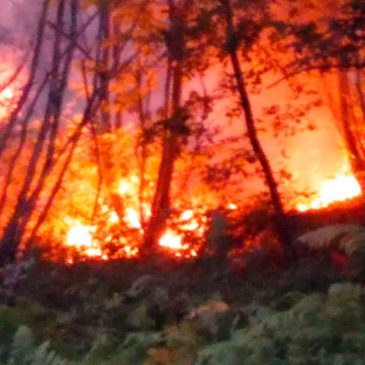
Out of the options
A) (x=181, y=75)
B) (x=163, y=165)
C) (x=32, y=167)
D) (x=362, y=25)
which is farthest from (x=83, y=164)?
(x=362, y=25)

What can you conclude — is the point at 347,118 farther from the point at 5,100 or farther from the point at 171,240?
the point at 5,100

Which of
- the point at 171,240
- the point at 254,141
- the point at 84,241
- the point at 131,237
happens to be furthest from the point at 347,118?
the point at 84,241

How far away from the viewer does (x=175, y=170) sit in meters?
12.2

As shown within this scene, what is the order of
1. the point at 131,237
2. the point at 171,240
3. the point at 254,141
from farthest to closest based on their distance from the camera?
the point at 131,237 < the point at 171,240 < the point at 254,141

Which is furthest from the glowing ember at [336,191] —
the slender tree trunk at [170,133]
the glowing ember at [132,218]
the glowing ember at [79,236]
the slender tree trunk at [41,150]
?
the slender tree trunk at [41,150]

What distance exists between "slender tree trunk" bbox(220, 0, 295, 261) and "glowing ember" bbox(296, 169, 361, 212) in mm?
1156

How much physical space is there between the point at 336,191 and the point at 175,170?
7.26 ft

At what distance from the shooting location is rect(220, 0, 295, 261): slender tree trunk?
954cm

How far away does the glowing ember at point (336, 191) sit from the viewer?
11.3 metres

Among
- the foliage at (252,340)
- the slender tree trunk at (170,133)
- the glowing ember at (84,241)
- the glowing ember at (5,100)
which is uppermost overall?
the glowing ember at (5,100)

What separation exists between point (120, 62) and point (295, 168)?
475 cm

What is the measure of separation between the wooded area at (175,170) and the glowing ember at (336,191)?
46 millimetres

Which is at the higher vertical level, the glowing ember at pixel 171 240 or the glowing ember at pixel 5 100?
the glowing ember at pixel 5 100

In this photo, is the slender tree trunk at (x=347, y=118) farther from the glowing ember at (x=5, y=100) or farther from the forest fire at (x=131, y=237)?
the glowing ember at (x=5, y=100)
